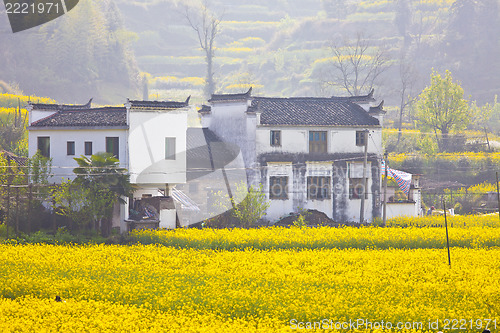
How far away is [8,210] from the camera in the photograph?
34750 millimetres

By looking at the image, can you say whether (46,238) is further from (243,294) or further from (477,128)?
(477,128)

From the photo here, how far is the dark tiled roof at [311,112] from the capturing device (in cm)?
4638

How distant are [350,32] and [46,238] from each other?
365 feet

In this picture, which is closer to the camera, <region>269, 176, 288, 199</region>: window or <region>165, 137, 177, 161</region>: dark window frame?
<region>165, 137, 177, 161</region>: dark window frame

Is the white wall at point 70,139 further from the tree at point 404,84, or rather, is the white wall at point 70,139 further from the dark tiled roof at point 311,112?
the tree at point 404,84

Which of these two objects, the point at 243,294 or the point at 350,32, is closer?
the point at 243,294

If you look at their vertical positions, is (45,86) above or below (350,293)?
above

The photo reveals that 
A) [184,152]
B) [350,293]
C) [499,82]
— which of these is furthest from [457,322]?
[499,82]

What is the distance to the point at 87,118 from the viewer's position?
135 feet

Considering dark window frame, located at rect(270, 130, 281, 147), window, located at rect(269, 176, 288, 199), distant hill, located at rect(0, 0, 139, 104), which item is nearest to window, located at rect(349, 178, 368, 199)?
window, located at rect(269, 176, 288, 199)

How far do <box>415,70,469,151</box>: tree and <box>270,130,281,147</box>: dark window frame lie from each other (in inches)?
1110

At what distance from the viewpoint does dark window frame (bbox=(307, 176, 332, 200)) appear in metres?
46.1

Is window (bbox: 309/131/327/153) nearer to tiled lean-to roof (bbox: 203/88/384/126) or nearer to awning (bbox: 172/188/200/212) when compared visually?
tiled lean-to roof (bbox: 203/88/384/126)

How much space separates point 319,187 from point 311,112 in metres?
5.14
